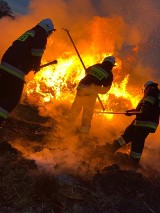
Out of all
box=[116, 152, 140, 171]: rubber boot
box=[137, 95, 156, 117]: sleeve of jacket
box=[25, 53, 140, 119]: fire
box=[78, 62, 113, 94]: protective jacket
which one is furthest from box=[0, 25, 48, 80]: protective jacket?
box=[25, 53, 140, 119]: fire

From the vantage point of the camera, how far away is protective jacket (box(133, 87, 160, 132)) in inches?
260

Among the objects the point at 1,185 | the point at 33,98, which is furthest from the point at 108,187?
the point at 33,98

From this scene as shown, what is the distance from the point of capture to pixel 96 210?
4.51 meters

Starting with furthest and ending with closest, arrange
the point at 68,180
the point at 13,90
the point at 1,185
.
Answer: the point at 13,90 < the point at 68,180 < the point at 1,185

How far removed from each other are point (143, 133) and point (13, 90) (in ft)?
9.70

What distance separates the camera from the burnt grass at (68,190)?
429 centimetres

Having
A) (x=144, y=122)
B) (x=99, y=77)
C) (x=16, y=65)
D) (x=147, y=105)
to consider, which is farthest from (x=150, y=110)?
(x=16, y=65)

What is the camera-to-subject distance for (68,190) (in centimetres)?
469

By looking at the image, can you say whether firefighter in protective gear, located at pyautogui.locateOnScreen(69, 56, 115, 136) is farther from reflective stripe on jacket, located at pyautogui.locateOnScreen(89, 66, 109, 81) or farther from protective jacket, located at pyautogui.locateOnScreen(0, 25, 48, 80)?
protective jacket, located at pyautogui.locateOnScreen(0, 25, 48, 80)

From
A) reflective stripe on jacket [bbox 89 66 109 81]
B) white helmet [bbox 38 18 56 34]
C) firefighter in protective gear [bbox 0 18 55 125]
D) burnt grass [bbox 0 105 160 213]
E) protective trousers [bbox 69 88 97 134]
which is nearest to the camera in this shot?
burnt grass [bbox 0 105 160 213]

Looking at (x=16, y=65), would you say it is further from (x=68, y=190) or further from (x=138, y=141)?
(x=138, y=141)

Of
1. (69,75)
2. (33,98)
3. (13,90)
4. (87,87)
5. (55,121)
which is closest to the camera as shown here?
(13,90)

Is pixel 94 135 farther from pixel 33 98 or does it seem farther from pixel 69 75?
pixel 69 75

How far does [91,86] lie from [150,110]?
1459mm
